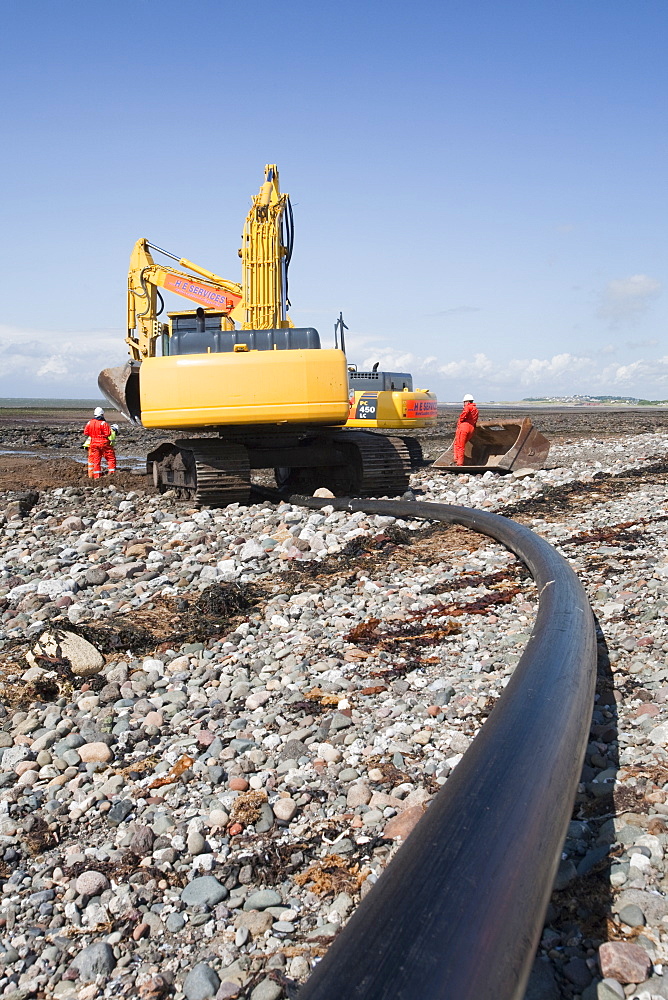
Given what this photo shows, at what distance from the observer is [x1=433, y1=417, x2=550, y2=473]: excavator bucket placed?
49.2 feet

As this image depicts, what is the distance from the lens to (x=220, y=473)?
1030 cm

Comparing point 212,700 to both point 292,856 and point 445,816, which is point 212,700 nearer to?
point 292,856

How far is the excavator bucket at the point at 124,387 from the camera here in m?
13.2

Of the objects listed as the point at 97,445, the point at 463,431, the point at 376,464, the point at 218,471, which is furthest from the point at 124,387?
the point at 463,431

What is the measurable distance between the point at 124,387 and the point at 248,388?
13.0 ft

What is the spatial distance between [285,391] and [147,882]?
7.44 meters

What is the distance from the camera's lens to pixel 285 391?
995 centimetres

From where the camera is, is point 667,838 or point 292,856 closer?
point 667,838

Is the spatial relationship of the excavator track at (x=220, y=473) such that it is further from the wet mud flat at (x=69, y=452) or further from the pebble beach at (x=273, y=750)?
the pebble beach at (x=273, y=750)

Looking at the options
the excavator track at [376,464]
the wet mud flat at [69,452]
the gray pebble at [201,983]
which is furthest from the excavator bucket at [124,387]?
the gray pebble at [201,983]

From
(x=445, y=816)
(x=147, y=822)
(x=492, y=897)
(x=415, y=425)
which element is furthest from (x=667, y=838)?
(x=415, y=425)

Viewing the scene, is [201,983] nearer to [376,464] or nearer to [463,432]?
[376,464]

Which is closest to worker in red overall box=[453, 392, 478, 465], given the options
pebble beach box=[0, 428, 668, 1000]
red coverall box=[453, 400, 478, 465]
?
red coverall box=[453, 400, 478, 465]

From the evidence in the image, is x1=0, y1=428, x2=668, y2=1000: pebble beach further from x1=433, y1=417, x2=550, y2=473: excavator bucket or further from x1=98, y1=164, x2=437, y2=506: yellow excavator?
x1=433, y1=417, x2=550, y2=473: excavator bucket
